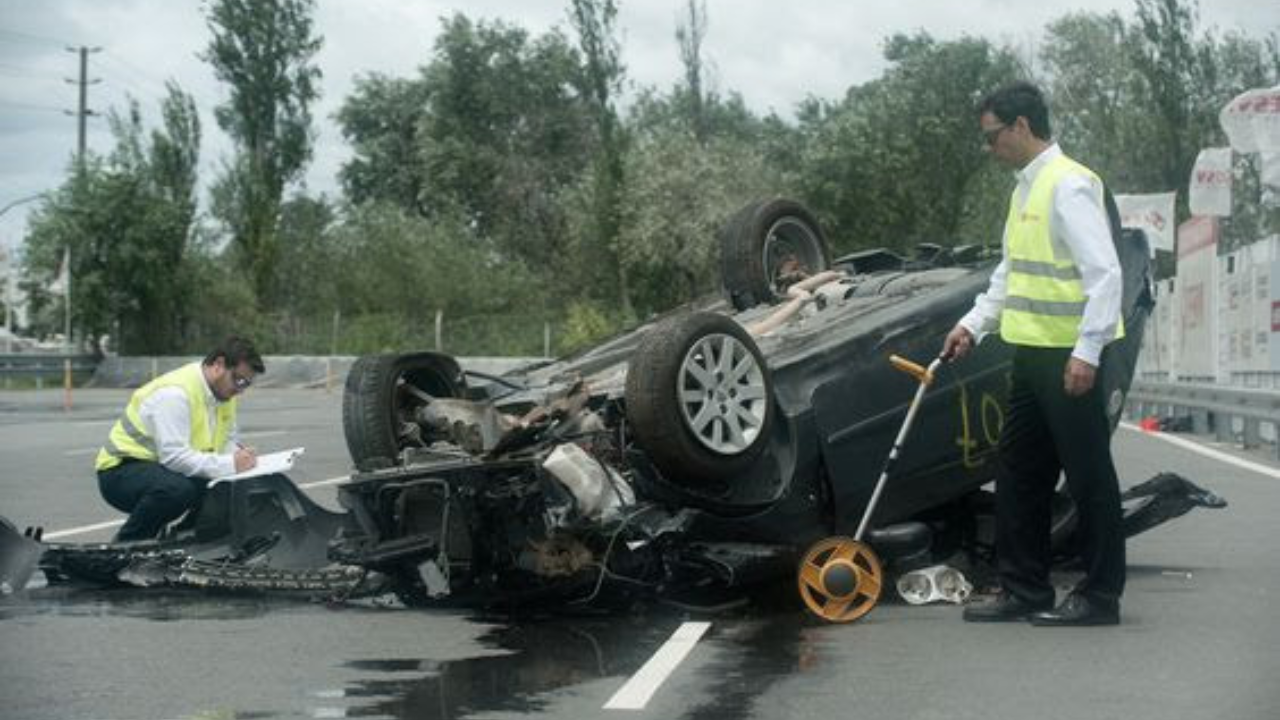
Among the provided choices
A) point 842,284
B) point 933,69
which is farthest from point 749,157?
point 842,284

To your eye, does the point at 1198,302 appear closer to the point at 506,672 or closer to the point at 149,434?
the point at 149,434

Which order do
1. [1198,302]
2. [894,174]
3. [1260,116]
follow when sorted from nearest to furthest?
[1260,116] → [1198,302] → [894,174]

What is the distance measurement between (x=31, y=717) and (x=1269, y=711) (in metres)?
3.79

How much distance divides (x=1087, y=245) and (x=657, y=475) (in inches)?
74.8

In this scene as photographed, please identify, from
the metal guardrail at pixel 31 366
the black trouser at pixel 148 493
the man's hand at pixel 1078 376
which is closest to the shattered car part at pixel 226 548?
the black trouser at pixel 148 493

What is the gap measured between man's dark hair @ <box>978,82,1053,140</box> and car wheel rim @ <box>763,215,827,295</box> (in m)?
2.50

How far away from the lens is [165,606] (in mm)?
7836

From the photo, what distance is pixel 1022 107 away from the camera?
23.5 ft

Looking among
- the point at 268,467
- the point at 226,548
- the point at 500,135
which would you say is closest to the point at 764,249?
the point at 268,467

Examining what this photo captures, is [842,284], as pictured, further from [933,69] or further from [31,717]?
[933,69]

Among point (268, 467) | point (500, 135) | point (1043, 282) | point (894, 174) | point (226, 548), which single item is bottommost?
point (226, 548)

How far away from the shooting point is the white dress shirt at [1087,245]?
266 inches

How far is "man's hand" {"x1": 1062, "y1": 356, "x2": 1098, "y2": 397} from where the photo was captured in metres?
6.73

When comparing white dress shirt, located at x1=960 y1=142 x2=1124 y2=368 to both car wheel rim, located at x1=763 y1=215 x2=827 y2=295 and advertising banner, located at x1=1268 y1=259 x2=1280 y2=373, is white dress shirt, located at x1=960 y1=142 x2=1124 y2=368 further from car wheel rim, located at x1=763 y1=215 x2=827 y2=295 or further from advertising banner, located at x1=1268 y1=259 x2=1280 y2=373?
advertising banner, located at x1=1268 y1=259 x2=1280 y2=373
